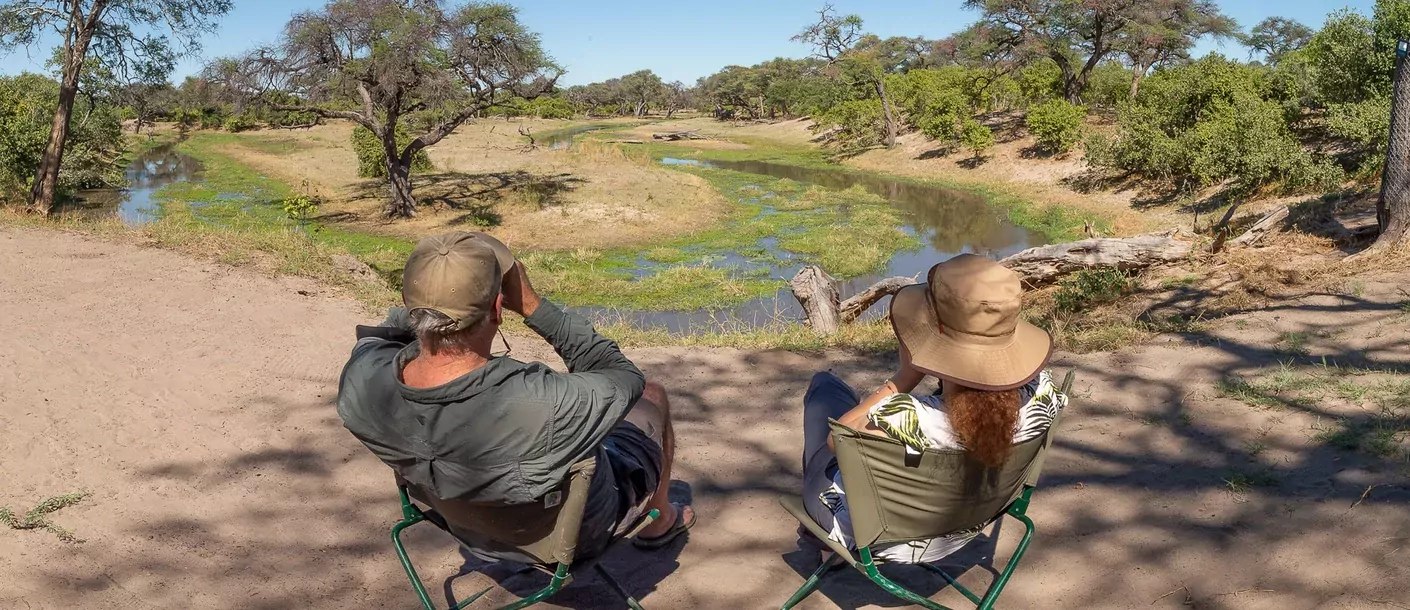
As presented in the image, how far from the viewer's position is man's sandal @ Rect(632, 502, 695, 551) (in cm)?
346

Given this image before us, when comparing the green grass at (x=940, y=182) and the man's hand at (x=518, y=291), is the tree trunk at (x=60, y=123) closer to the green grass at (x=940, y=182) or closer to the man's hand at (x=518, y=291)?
the man's hand at (x=518, y=291)

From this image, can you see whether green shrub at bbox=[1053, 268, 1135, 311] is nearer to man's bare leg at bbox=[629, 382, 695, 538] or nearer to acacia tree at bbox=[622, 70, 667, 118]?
man's bare leg at bbox=[629, 382, 695, 538]

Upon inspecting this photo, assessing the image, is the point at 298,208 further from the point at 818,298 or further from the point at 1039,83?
the point at 1039,83

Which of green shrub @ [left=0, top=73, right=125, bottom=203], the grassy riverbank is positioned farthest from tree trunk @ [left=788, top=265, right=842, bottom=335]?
green shrub @ [left=0, top=73, right=125, bottom=203]

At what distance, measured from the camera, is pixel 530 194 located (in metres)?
22.1

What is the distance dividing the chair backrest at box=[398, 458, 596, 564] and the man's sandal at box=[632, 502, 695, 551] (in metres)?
0.93

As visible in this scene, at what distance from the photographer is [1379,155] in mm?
13438

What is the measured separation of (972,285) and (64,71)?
16.6 m

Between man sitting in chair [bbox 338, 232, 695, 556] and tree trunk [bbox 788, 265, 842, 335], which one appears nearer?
man sitting in chair [bbox 338, 232, 695, 556]

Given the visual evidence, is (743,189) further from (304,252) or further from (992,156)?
(304,252)

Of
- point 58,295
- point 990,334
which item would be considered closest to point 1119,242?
point 990,334

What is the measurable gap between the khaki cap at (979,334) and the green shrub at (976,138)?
28142mm

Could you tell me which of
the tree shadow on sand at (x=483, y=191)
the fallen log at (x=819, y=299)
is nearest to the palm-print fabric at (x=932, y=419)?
the fallen log at (x=819, y=299)

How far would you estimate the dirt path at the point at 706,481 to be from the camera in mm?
3104
